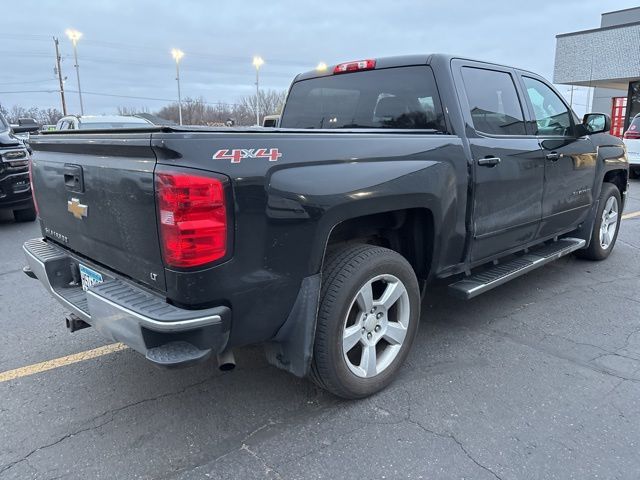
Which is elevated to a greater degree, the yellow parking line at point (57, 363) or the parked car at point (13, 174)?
the parked car at point (13, 174)

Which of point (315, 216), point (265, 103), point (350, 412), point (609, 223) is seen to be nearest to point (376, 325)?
point (350, 412)

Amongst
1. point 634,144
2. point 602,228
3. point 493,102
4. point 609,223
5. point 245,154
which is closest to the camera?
point 245,154

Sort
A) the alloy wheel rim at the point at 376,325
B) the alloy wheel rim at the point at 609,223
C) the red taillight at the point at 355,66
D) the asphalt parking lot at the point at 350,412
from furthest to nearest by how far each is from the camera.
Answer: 1. the alloy wheel rim at the point at 609,223
2. the red taillight at the point at 355,66
3. the alloy wheel rim at the point at 376,325
4. the asphalt parking lot at the point at 350,412

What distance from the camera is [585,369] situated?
3322 millimetres

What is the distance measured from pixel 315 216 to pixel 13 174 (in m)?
7.01

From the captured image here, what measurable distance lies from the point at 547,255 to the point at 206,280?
3.38 m

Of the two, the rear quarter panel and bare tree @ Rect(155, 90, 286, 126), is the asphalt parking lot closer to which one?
the rear quarter panel

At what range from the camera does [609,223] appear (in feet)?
19.1

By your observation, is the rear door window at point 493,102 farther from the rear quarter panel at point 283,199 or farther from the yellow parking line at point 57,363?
the yellow parking line at point 57,363

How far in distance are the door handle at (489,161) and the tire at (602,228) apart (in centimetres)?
246

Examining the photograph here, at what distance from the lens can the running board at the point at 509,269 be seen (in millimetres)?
3529

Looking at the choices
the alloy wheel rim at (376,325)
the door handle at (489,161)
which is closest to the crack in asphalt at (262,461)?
the alloy wheel rim at (376,325)

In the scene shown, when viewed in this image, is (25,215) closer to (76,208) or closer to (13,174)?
(13,174)

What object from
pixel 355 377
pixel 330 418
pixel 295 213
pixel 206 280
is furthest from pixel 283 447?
pixel 295 213
